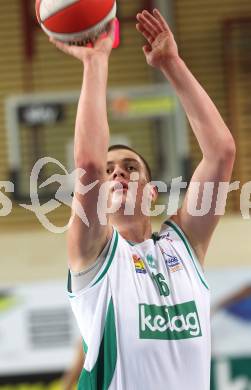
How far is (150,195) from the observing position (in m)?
3.60

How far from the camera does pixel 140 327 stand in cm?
311

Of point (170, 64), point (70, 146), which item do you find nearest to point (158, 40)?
point (170, 64)

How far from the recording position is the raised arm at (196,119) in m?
3.35

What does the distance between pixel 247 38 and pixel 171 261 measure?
6.87 meters

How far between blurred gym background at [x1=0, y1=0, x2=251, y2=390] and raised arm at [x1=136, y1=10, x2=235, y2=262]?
3903 mm

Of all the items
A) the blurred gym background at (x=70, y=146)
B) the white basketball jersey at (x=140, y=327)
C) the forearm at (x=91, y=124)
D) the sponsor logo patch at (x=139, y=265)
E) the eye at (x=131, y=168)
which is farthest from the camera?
the blurred gym background at (x=70, y=146)

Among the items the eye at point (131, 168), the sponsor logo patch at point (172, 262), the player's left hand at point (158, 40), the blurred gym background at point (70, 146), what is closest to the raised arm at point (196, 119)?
the player's left hand at point (158, 40)

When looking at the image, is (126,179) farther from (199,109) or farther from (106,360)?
(106,360)

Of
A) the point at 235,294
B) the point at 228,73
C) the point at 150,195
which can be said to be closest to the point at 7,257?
the point at 235,294

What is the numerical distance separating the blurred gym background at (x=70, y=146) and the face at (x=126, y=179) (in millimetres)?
3915

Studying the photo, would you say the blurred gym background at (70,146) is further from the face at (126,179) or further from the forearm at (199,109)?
the forearm at (199,109)

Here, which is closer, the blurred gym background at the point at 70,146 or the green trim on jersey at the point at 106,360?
the green trim on jersey at the point at 106,360

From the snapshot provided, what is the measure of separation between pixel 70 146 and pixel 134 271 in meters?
5.33

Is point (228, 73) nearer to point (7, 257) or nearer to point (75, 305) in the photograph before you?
point (7, 257)
